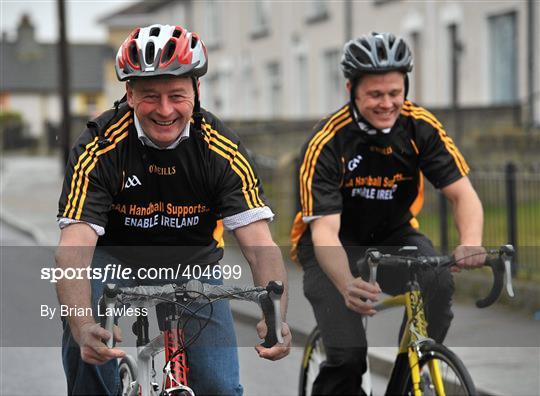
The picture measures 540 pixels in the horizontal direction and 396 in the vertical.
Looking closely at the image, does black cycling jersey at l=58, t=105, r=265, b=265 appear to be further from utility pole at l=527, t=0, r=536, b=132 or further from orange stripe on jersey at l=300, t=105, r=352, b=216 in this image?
utility pole at l=527, t=0, r=536, b=132

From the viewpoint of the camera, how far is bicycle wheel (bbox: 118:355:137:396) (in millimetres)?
4312

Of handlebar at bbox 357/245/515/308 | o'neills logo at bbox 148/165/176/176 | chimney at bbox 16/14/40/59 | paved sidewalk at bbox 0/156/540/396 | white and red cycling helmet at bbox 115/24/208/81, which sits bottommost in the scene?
paved sidewalk at bbox 0/156/540/396

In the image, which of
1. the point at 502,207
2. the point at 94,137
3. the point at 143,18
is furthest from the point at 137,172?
the point at 143,18

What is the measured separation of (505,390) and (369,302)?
7.70 ft

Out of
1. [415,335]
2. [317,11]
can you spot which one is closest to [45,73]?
[317,11]

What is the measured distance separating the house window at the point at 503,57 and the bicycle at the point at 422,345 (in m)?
18.9

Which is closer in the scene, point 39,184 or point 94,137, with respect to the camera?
point 94,137

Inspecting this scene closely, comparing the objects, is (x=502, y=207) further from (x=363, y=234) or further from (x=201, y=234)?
(x=201, y=234)

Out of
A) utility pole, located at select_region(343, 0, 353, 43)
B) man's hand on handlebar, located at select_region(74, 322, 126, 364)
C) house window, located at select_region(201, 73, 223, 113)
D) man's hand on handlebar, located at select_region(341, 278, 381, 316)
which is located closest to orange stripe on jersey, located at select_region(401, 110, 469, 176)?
man's hand on handlebar, located at select_region(341, 278, 381, 316)

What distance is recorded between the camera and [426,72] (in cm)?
2672

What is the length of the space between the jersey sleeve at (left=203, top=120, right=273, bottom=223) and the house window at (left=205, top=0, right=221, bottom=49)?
38.9 metres

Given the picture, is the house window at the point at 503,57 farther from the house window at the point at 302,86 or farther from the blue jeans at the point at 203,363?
the blue jeans at the point at 203,363

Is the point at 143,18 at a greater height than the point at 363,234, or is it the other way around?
the point at 143,18

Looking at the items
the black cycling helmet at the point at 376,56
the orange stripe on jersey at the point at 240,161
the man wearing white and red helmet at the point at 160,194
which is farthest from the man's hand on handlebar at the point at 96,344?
the black cycling helmet at the point at 376,56
